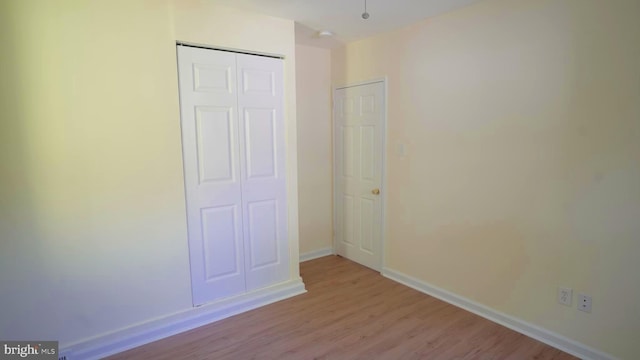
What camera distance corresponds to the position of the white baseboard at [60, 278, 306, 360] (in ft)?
7.64

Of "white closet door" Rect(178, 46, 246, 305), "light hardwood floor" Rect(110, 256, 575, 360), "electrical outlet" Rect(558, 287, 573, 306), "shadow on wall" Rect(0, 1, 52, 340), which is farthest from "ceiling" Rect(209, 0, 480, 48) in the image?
"light hardwood floor" Rect(110, 256, 575, 360)

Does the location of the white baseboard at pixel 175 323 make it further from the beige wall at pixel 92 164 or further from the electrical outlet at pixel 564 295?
the electrical outlet at pixel 564 295

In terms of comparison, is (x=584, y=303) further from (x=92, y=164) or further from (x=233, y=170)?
(x=92, y=164)

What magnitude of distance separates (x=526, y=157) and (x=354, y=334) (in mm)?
1810

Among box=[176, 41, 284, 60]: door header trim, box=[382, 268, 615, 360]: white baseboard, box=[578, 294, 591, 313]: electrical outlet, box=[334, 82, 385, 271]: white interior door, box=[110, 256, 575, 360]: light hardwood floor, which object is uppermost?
box=[176, 41, 284, 60]: door header trim

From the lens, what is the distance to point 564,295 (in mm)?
2361

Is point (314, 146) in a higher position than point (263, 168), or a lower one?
higher

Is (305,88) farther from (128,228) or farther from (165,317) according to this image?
(165,317)

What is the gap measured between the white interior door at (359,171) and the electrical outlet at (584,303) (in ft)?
5.89

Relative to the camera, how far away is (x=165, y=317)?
2.61 metres

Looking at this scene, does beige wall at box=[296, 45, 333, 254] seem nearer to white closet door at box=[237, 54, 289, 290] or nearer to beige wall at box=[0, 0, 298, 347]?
white closet door at box=[237, 54, 289, 290]

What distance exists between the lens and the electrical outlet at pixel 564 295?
2.34 metres

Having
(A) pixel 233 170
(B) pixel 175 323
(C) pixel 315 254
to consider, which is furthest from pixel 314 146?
(B) pixel 175 323

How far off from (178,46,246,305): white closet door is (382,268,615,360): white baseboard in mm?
1687
